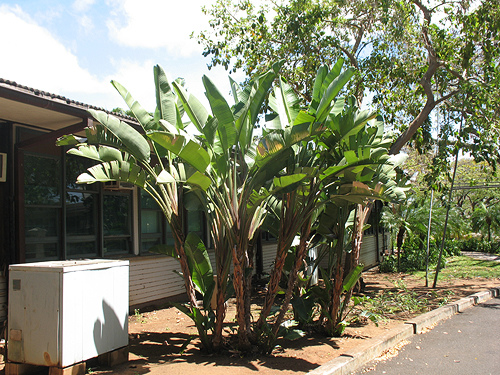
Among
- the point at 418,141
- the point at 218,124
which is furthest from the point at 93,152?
the point at 418,141

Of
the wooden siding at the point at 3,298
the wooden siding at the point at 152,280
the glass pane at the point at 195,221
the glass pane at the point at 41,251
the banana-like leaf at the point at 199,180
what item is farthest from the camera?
the glass pane at the point at 195,221

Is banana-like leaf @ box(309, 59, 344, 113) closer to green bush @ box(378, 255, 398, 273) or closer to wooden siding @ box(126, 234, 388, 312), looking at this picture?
wooden siding @ box(126, 234, 388, 312)

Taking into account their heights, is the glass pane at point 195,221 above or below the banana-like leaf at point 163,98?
below

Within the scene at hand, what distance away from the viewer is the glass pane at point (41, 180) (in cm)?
712

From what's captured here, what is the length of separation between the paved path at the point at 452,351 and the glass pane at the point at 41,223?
218 inches

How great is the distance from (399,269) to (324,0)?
1053 centimetres

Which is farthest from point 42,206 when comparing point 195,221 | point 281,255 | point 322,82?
point 322,82

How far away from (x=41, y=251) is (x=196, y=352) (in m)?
3.39

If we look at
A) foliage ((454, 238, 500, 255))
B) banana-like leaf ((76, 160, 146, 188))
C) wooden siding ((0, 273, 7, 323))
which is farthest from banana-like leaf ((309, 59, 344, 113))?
foliage ((454, 238, 500, 255))

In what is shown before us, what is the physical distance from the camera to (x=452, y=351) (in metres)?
6.39

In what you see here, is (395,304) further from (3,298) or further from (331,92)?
(3,298)

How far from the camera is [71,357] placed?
14.7 feet

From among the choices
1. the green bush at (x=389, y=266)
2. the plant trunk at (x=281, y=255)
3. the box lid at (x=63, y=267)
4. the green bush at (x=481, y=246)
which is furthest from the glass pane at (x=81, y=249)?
the green bush at (x=481, y=246)

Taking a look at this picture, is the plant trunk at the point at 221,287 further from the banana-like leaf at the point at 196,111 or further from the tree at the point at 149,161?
the banana-like leaf at the point at 196,111
